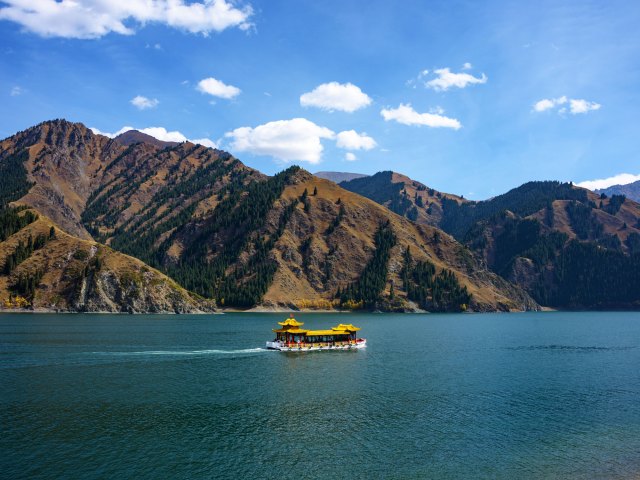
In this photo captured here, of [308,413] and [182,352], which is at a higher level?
[182,352]

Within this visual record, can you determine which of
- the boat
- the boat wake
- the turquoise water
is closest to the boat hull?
the boat

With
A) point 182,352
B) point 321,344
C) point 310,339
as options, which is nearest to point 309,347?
point 321,344

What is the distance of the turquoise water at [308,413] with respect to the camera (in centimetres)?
4991

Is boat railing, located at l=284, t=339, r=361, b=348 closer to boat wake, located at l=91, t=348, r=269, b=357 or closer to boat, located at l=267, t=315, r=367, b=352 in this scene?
boat, located at l=267, t=315, r=367, b=352

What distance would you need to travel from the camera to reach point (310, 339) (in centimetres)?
14150

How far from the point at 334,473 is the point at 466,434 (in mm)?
20599

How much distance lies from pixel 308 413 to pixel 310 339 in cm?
7307

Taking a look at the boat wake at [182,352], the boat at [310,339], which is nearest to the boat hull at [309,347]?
the boat at [310,339]

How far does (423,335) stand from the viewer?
179000 millimetres

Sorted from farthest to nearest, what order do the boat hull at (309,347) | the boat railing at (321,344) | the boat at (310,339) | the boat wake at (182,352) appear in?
the boat railing at (321,344)
the boat at (310,339)
the boat hull at (309,347)
the boat wake at (182,352)

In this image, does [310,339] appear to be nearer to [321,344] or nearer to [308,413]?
[321,344]

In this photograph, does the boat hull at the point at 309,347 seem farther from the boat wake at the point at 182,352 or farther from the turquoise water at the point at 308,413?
the boat wake at the point at 182,352

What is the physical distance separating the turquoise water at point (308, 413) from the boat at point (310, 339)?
5.84 m

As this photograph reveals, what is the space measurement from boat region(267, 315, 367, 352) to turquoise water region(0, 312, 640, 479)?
230 inches
